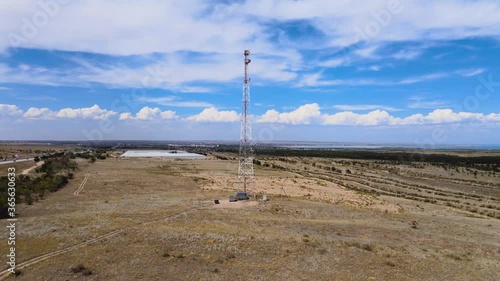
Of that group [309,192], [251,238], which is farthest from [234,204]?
[309,192]

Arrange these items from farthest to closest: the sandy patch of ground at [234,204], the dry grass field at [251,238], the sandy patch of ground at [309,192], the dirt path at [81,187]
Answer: the sandy patch of ground at [309,192]
the dirt path at [81,187]
the sandy patch of ground at [234,204]
the dry grass field at [251,238]

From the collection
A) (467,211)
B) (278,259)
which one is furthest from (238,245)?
(467,211)

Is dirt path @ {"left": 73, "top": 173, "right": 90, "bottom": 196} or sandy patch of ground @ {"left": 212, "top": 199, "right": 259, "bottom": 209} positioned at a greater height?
dirt path @ {"left": 73, "top": 173, "right": 90, "bottom": 196}

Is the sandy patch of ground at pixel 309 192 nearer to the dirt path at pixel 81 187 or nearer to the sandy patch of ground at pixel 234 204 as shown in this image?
the sandy patch of ground at pixel 234 204

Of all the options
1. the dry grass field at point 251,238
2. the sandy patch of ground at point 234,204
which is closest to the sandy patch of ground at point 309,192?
the dry grass field at point 251,238

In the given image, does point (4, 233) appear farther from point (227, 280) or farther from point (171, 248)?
point (227, 280)

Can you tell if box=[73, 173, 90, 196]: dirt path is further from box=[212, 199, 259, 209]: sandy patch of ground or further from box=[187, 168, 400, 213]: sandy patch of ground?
box=[212, 199, 259, 209]: sandy patch of ground

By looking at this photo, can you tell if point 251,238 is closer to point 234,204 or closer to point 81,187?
point 234,204

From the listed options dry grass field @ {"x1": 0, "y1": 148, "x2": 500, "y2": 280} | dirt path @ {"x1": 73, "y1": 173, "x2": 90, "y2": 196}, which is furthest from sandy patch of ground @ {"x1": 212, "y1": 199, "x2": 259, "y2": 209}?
dirt path @ {"x1": 73, "y1": 173, "x2": 90, "y2": 196}

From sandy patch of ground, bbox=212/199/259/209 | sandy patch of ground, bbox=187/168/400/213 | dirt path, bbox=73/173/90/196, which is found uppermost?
dirt path, bbox=73/173/90/196
